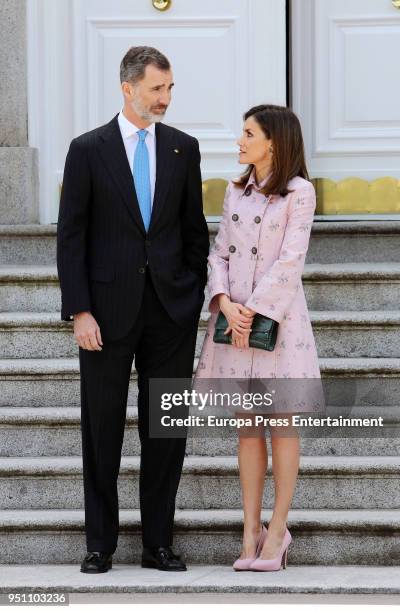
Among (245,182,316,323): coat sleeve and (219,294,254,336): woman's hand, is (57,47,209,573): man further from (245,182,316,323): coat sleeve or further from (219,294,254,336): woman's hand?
(245,182,316,323): coat sleeve

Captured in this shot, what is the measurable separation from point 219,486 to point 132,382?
724 millimetres

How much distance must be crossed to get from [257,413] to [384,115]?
8.86 feet

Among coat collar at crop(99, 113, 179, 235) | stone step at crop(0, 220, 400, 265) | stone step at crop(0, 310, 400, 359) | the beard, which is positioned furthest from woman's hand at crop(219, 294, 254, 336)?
stone step at crop(0, 220, 400, 265)

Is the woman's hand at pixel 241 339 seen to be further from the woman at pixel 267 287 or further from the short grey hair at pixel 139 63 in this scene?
the short grey hair at pixel 139 63

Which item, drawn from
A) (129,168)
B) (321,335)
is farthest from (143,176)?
(321,335)

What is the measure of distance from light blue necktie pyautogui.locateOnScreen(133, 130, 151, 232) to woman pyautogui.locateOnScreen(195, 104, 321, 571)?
281mm

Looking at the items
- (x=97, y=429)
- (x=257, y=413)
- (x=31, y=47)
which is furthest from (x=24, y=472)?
(x=31, y=47)

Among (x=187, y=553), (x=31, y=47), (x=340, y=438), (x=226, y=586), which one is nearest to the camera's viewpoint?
(x=226, y=586)

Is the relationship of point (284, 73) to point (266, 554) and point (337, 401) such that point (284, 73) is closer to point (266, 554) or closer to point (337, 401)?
point (337, 401)

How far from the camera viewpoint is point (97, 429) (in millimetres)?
4953

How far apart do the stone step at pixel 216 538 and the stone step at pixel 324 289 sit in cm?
133

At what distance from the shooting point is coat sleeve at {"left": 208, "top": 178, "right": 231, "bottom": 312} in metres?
4.95

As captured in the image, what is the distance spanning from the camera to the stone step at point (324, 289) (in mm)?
6375

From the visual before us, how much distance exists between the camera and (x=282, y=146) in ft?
16.1
